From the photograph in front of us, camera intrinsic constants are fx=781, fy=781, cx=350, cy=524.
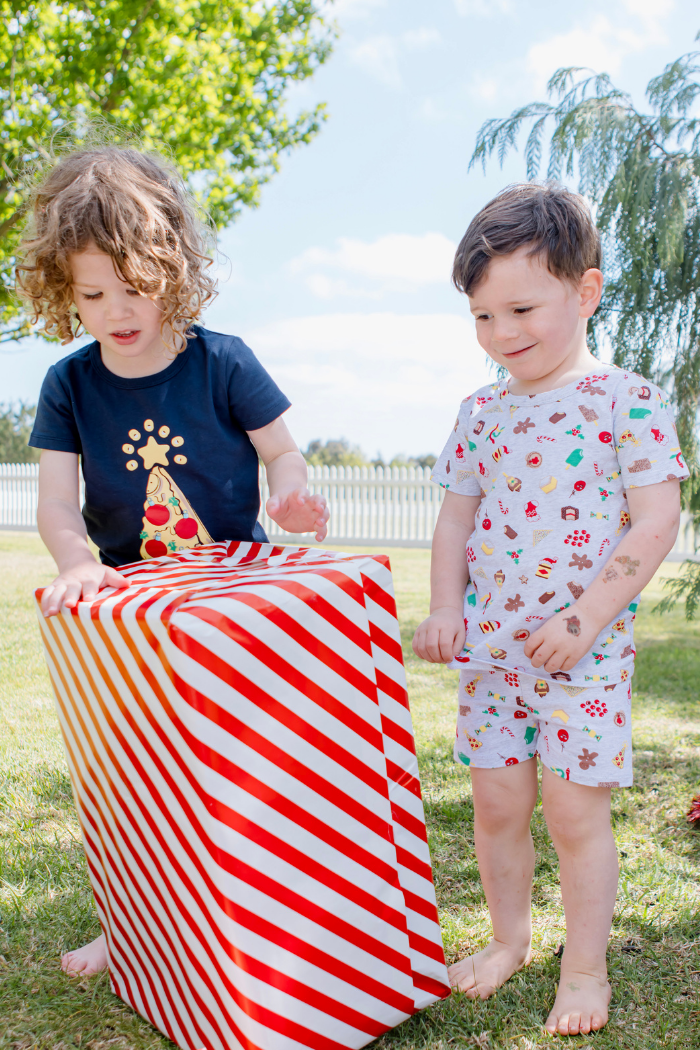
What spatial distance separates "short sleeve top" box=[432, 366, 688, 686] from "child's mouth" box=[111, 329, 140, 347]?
Result: 74 centimetres

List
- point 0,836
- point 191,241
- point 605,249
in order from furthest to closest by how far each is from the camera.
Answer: point 605,249, point 0,836, point 191,241

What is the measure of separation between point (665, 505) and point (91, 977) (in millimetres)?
1388

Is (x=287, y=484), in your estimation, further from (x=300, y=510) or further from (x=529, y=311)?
(x=529, y=311)

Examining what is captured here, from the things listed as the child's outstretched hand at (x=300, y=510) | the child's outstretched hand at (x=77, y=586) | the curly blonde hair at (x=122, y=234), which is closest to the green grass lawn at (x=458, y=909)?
the child's outstretched hand at (x=77, y=586)

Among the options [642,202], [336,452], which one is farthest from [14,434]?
[642,202]

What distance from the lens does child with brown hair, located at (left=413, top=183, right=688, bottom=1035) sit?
1.34m

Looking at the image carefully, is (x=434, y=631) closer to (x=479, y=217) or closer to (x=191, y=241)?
(x=479, y=217)

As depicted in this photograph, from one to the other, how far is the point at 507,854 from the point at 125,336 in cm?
126

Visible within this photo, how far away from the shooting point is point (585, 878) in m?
1.42

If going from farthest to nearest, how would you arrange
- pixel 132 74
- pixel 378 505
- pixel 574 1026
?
pixel 378 505 < pixel 132 74 < pixel 574 1026

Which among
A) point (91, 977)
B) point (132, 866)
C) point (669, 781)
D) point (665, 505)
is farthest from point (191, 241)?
point (669, 781)

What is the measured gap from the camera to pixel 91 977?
1507 mm

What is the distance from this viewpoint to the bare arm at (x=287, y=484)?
1.47m

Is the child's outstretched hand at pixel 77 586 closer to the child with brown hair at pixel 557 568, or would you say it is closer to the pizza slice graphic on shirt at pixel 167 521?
the pizza slice graphic on shirt at pixel 167 521
